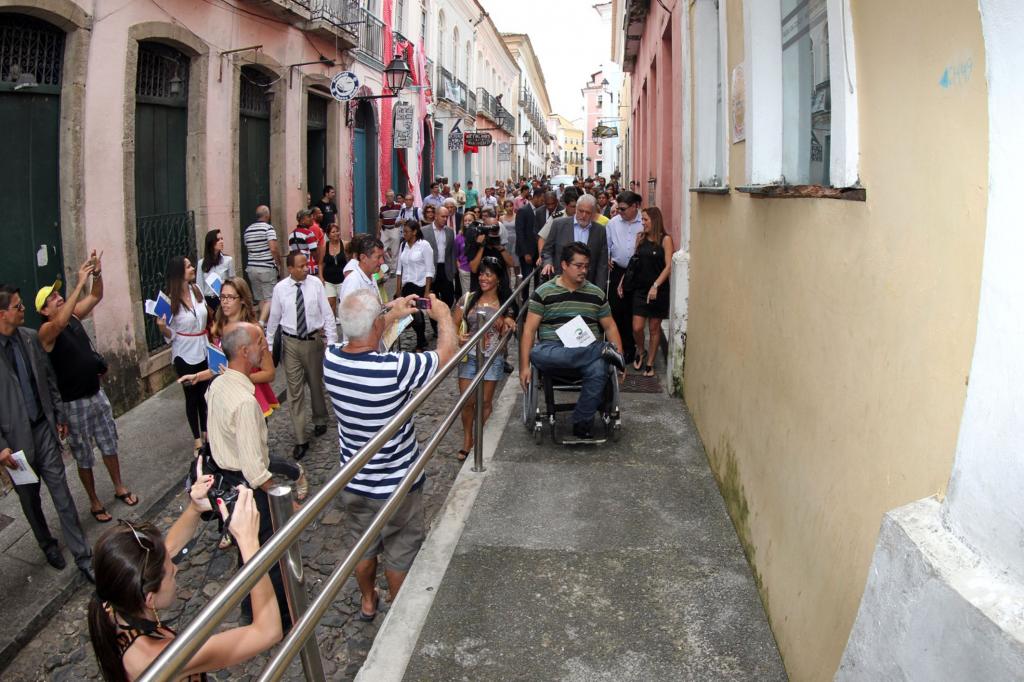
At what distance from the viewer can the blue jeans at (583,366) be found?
18.3 ft

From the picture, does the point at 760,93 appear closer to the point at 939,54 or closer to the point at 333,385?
the point at 939,54

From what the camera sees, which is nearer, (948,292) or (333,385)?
(948,292)

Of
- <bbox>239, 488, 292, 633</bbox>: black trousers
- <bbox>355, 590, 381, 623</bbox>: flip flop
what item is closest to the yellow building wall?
<bbox>355, 590, 381, 623</bbox>: flip flop

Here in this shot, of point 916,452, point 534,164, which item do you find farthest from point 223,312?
point 534,164

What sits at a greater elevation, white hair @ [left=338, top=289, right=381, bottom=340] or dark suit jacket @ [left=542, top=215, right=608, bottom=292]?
dark suit jacket @ [left=542, top=215, right=608, bottom=292]

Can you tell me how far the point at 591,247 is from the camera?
26.4 ft

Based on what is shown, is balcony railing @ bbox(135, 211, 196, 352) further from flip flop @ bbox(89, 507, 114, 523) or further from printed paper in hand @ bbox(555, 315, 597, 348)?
printed paper in hand @ bbox(555, 315, 597, 348)

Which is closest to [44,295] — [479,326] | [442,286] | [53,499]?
[53,499]

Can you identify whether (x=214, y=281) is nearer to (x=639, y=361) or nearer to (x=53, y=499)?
(x=53, y=499)

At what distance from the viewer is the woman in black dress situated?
7.55 m

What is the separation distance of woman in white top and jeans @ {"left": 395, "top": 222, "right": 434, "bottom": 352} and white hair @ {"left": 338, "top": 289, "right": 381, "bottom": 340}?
583 cm

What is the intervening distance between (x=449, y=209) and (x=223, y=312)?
5.87m

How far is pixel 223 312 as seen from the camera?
5.82 meters

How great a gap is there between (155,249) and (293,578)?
7.80m
